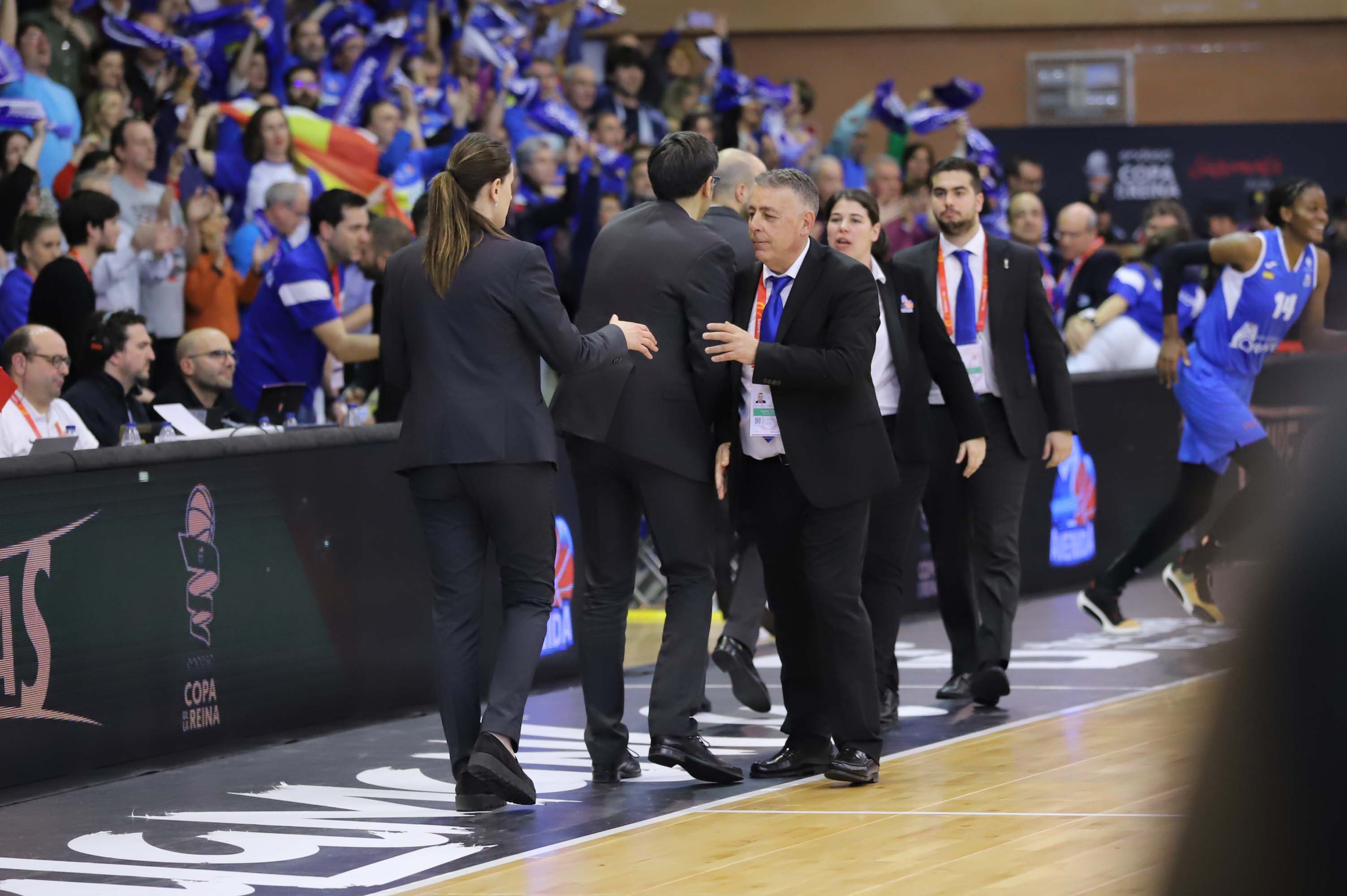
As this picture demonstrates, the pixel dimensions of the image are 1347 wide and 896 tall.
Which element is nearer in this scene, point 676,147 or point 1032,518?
point 676,147

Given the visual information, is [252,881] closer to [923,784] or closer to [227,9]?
[923,784]

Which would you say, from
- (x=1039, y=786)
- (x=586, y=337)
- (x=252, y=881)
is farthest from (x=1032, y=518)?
(x=252, y=881)

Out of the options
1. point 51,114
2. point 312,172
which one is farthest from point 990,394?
point 51,114

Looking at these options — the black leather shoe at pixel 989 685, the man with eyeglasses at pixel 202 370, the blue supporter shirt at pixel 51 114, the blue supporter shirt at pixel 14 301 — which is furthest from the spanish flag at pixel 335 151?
the black leather shoe at pixel 989 685

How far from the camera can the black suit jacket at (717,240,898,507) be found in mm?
5586

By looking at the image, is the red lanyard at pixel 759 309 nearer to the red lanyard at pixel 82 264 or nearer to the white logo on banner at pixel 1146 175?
the red lanyard at pixel 82 264

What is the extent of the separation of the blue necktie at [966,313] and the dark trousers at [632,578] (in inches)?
64.4

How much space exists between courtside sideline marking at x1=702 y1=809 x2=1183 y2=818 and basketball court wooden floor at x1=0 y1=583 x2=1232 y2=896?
0.01m

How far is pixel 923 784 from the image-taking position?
5715mm

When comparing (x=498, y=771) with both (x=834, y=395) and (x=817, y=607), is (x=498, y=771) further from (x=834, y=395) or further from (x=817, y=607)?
(x=834, y=395)

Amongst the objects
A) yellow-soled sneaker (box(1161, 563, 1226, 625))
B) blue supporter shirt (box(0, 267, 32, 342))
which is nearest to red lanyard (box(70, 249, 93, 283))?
blue supporter shirt (box(0, 267, 32, 342))

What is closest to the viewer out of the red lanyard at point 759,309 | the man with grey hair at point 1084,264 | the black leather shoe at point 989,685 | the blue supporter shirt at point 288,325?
the red lanyard at point 759,309

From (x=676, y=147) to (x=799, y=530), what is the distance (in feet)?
4.17

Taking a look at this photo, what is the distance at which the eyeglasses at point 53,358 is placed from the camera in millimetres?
6785
